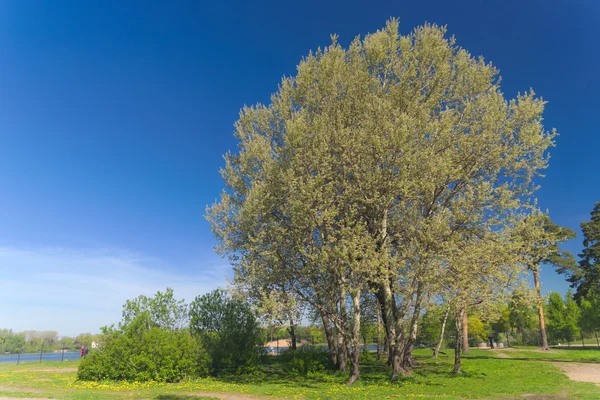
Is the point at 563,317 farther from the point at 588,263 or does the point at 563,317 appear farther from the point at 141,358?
the point at 141,358

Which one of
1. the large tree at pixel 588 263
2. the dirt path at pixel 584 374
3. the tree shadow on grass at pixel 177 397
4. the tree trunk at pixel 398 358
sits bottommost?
the dirt path at pixel 584 374

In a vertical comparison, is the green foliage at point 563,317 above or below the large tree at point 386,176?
below

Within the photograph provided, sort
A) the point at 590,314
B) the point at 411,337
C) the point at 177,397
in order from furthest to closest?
the point at 590,314
the point at 411,337
the point at 177,397

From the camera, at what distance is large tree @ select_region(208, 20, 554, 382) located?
19.6 m

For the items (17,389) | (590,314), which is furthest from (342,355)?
(590,314)

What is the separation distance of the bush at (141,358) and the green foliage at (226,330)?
1.88 metres

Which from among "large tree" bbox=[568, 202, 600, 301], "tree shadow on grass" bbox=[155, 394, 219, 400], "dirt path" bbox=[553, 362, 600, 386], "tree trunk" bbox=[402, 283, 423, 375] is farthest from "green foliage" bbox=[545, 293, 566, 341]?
"tree shadow on grass" bbox=[155, 394, 219, 400]

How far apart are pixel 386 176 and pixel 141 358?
1778 cm

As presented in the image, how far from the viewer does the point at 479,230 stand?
69.7 ft

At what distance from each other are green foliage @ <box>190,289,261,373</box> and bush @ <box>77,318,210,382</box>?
1877mm

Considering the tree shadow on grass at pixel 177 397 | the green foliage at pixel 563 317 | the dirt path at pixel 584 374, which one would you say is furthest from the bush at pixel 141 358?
the green foliage at pixel 563 317

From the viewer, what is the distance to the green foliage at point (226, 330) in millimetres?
25969

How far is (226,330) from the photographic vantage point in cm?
2667

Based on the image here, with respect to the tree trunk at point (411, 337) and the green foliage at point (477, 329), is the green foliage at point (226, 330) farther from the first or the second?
the green foliage at point (477, 329)
